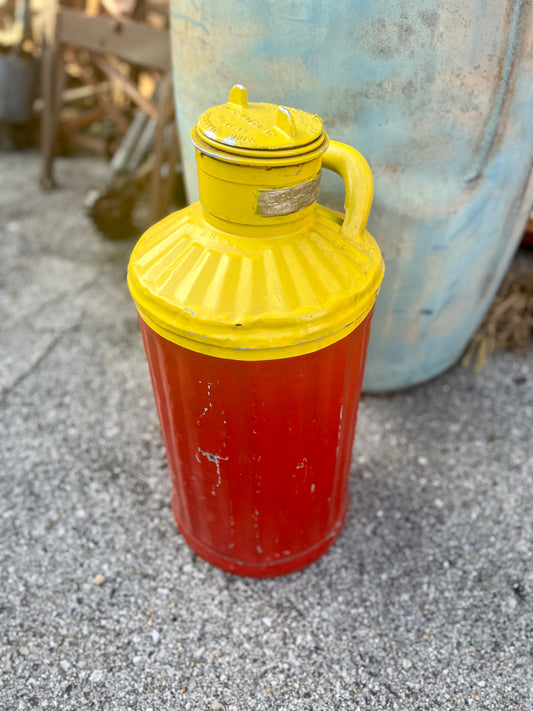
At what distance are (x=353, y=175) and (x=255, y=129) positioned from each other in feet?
0.85

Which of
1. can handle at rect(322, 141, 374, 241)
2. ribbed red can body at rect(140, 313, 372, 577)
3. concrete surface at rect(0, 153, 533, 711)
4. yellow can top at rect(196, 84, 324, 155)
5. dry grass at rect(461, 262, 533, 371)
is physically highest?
yellow can top at rect(196, 84, 324, 155)

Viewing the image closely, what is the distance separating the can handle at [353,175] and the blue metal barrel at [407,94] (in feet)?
1.12

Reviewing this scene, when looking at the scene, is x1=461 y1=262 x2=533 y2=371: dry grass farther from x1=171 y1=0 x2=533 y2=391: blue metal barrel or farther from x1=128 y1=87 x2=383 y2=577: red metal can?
x1=128 y1=87 x2=383 y2=577: red metal can

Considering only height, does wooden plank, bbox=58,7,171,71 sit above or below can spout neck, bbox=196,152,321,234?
below

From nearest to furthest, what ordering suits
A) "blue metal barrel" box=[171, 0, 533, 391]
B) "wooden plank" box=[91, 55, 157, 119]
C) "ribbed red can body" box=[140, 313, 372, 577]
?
"ribbed red can body" box=[140, 313, 372, 577] → "blue metal barrel" box=[171, 0, 533, 391] → "wooden plank" box=[91, 55, 157, 119]

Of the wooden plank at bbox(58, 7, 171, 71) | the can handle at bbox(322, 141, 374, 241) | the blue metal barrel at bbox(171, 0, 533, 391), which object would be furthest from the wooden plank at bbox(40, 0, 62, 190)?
the can handle at bbox(322, 141, 374, 241)

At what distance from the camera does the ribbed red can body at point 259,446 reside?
1.28 meters

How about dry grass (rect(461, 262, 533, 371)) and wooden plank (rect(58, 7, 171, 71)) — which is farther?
wooden plank (rect(58, 7, 171, 71))

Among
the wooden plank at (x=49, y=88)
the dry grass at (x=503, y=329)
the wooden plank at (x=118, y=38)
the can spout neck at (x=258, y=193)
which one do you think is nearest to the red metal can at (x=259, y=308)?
the can spout neck at (x=258, y=193)

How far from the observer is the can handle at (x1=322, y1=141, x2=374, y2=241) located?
1298mm

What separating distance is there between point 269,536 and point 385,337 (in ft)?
2.80

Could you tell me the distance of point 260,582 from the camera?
180 centimetres

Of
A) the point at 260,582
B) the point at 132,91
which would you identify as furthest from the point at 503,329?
the point at 132,91

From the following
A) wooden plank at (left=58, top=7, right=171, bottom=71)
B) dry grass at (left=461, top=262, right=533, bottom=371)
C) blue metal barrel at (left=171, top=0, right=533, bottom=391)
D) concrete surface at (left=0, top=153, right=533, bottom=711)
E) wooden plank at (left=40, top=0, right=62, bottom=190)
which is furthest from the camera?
wooden plank at (left=40, top=0, right=62, bottom=190)
